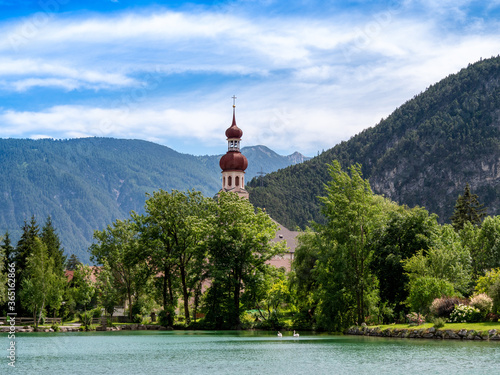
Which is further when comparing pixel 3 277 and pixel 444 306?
pixel 3 277

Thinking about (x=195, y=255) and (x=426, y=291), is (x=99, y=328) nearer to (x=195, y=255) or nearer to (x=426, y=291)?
(x=195, y=255)

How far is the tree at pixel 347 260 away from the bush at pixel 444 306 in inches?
385

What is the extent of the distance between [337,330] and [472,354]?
87.1 ft

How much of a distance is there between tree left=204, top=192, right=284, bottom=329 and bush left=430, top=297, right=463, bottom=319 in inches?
909

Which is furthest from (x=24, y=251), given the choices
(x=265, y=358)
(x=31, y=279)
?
(x=265, y=358)

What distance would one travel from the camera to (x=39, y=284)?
67938 mm

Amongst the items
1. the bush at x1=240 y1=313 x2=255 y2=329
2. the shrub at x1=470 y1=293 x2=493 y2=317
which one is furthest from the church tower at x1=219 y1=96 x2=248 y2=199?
the shrub at x1=470 y1=293 x2=493 y2=317

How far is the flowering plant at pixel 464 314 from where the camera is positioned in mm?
43062

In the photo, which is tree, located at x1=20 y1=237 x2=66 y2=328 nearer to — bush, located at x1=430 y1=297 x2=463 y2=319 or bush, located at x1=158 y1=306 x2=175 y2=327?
bush, located at x1=158 y1=306 x2=175 y2=327

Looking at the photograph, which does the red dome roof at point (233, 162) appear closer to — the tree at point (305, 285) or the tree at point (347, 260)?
the tree at point (305, 285)

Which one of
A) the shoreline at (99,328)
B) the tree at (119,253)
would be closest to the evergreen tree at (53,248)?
the tree at (119,253)

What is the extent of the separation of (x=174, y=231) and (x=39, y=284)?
609 inches

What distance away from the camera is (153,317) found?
3061 inches

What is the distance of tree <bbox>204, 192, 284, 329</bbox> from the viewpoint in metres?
65.4
